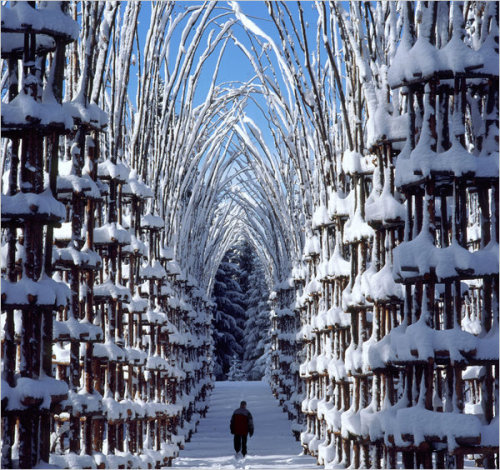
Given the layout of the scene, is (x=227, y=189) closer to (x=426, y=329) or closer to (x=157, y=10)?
(x=157, y=10)

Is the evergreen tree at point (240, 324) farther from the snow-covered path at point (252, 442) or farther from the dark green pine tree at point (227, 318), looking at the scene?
the snow-covered path at point (252, 442)

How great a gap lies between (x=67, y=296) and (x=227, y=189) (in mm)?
33218

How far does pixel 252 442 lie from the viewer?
73.8ft

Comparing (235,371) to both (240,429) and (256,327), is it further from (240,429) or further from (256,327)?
(240,429)

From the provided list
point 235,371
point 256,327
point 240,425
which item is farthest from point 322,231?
point 235,371

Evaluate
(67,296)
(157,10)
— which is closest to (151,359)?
(157,10)

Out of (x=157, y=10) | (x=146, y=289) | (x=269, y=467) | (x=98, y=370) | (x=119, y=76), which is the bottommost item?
(x=269, y=467)

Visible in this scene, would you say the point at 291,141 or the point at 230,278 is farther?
the point at 230,278

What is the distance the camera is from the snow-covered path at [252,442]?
56.0 feet

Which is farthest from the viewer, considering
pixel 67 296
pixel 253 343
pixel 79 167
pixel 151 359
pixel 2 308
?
pixel 253 343

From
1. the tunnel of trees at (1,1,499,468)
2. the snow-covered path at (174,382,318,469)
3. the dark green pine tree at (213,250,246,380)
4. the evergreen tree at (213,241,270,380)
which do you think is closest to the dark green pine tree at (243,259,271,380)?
the evergreen tree at (213,241,270,380)

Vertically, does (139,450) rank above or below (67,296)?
below

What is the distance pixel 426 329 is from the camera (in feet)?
19.3

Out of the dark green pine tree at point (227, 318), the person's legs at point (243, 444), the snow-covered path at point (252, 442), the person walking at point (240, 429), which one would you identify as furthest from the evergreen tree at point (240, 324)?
the person's legs at point (243, 444)
